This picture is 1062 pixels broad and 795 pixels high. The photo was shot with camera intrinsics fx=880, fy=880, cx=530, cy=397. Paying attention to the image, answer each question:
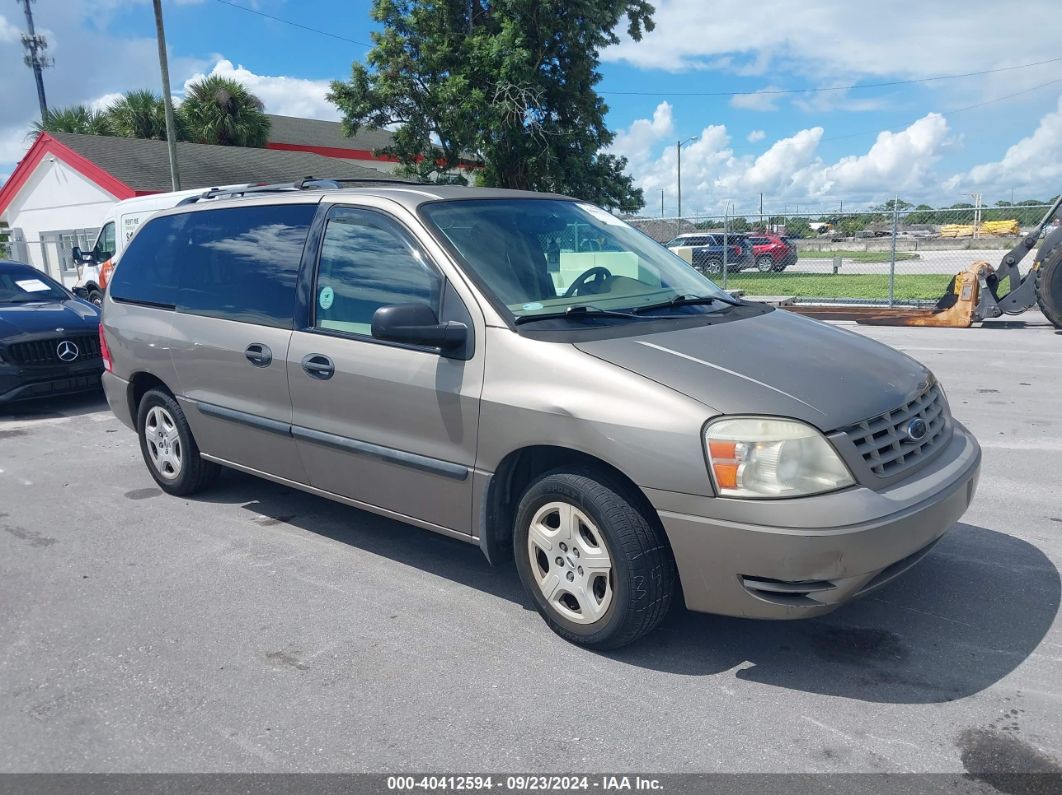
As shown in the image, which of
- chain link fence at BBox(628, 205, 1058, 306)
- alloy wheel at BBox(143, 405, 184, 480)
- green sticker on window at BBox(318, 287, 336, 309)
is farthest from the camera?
chain link fence at BBox(628, 205, 1058, 306)

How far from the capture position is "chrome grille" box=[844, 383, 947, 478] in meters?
3.12

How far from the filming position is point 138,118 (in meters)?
35.2

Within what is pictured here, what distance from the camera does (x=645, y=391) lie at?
3.18 m

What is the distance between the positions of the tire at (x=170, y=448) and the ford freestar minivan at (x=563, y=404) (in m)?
0.22

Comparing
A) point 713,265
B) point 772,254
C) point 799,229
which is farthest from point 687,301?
point 772,254

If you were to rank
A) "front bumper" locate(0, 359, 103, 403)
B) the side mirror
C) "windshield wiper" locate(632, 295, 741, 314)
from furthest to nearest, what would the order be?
1. "front bumper" locate(0, 359, 103, 403)
2. "windshield wiper" locate(632, 295, 741, 314)
3. the side mirror

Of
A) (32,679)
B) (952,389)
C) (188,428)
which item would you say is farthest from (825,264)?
(32,679)

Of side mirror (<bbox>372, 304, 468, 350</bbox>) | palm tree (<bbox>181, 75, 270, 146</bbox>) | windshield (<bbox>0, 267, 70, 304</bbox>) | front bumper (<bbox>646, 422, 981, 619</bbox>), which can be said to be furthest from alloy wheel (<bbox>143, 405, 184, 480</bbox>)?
palm tree (<bbox>181, 75, 270, 146</bbox>)

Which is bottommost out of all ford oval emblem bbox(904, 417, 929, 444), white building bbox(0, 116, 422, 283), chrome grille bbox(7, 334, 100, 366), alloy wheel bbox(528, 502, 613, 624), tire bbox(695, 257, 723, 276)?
alloy wheel bbox(528, 502, 613, 624)

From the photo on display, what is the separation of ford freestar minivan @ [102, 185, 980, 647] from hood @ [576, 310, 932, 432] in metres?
0.01

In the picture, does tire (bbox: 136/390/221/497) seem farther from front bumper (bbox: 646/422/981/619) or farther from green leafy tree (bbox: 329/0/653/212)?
green leafy tree (bbox: 329/0/653/212)

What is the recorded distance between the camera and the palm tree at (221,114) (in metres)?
34.9

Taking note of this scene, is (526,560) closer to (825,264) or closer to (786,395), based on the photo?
(786,395)

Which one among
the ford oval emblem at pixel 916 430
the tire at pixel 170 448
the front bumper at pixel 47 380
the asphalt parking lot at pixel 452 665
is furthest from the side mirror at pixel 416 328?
the front bumper at pixel 47 380
